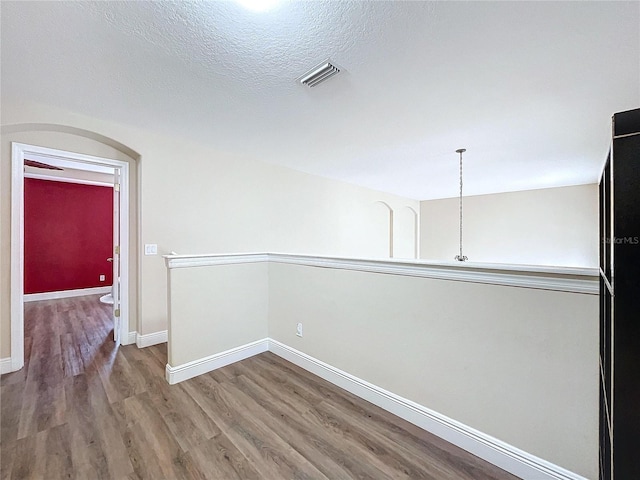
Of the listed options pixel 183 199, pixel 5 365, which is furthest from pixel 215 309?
pixel 5 365

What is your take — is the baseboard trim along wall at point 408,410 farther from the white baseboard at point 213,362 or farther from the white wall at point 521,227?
the white wall at point 521,227

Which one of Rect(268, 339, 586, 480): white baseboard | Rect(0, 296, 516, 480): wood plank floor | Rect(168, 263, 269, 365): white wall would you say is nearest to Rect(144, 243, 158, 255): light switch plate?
Rect(168, 263, 269, 365): white wall

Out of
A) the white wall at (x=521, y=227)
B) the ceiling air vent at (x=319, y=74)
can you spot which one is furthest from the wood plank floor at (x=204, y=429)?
the white wall at (x=521, y=227)

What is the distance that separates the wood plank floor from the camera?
4.98 ft

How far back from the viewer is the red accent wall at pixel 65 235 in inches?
206

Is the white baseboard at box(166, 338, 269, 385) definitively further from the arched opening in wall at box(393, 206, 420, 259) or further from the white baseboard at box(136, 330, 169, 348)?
the arched opening in wall at box(393, 206, 420, 259)

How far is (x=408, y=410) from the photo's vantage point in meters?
1.89

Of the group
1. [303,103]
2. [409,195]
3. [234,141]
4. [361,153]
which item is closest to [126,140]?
[234,141]

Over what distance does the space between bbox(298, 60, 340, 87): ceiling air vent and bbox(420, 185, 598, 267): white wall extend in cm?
584

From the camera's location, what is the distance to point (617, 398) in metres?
0.72

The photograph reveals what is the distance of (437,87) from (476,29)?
62 centimetres

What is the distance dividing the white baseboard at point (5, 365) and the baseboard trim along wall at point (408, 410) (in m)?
1.57

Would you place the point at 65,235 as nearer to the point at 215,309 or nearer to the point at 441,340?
the point at 215,309

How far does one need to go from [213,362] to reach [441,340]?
6.81 ft
